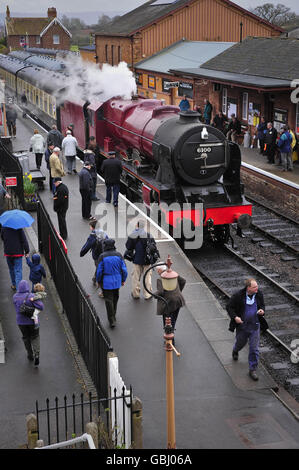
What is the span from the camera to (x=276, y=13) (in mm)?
78688

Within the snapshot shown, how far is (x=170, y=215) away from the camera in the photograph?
13.4m

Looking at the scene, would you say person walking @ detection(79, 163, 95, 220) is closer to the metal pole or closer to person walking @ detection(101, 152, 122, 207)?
person walking @ detection(101, 152, 122, 207)

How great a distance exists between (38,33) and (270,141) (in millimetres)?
82815

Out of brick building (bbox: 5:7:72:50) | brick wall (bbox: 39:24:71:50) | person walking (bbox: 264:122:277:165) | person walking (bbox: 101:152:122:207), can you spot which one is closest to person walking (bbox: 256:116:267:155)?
person walking (bbox: 264:122:277:165)

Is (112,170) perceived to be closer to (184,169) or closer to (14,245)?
(184,169)

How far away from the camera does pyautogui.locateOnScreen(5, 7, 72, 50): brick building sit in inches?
3654

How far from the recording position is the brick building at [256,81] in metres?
20.6

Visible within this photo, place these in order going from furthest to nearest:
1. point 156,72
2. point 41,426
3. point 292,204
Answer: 1. point 156,72
2. point 292,204
3. point 41,426

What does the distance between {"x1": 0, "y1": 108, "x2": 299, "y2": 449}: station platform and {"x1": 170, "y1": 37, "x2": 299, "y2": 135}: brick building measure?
37.5 feet
